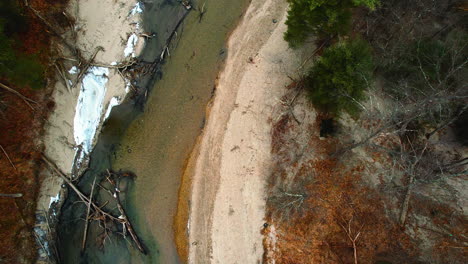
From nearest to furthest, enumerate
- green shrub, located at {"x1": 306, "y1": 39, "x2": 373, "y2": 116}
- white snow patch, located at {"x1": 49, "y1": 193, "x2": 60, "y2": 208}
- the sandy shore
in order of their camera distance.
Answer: green shrub, located at {"x1": 306, "y1": 39, "x2": 373, "y2": 116}, the sandy shore, white snow patch, located at {"x1": 49, "y1": 193, "x2": 60, "y2": 208}

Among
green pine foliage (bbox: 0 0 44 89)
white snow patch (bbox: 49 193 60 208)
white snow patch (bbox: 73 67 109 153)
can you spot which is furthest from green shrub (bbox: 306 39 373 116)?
white snow patch (bbox: 49 193 60 208)

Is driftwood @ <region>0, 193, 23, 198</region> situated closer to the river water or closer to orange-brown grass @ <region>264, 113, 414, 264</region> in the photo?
the river water

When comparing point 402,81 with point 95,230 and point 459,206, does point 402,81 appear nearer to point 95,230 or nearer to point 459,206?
point 459,206

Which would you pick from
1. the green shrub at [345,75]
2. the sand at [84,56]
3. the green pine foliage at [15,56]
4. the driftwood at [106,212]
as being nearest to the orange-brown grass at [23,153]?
the green pine foliage at [15,56]

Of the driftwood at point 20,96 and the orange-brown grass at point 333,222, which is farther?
the driftwood at point 20,96

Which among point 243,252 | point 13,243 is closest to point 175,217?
point 243,252

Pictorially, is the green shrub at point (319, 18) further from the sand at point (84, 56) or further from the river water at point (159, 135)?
the sand at point (84, 56)
